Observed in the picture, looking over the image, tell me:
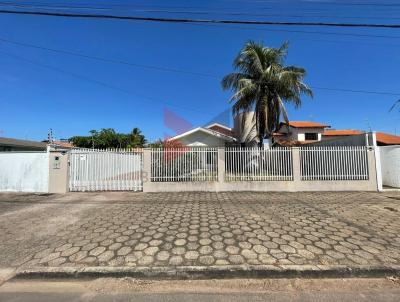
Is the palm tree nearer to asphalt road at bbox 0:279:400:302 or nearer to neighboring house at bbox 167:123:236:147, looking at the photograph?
neighboring house at bbox 167:123:236:147

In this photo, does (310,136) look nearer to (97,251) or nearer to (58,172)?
(58,172)

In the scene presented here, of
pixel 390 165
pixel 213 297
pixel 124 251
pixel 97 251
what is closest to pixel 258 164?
pixel 390 165

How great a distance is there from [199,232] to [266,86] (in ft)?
37.9

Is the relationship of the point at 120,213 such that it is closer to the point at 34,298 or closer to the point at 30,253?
the point at 30,253

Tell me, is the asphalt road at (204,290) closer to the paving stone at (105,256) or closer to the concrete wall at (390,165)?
the paving stone at (105,256)

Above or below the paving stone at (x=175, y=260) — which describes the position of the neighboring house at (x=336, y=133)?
above

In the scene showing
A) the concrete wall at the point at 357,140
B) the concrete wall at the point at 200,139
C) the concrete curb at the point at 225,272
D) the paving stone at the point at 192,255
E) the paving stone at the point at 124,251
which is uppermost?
the concrete wall at the point at 200,139

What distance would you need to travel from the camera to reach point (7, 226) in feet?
18.3

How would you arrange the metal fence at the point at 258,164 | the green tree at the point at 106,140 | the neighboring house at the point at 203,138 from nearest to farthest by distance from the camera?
the metal fence at the point at 258,164 → the neighboring house at the point at 203,138 → the green tree at the point at 106,140

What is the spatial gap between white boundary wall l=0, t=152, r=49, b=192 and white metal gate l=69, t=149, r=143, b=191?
113 centimetres

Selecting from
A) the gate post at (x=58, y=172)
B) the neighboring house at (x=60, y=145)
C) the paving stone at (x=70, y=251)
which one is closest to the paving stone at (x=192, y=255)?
the paving stone at (x=70, y=251)

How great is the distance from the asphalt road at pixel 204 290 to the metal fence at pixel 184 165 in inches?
280

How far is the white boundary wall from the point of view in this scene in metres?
10.2

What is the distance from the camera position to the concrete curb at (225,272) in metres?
3.35
